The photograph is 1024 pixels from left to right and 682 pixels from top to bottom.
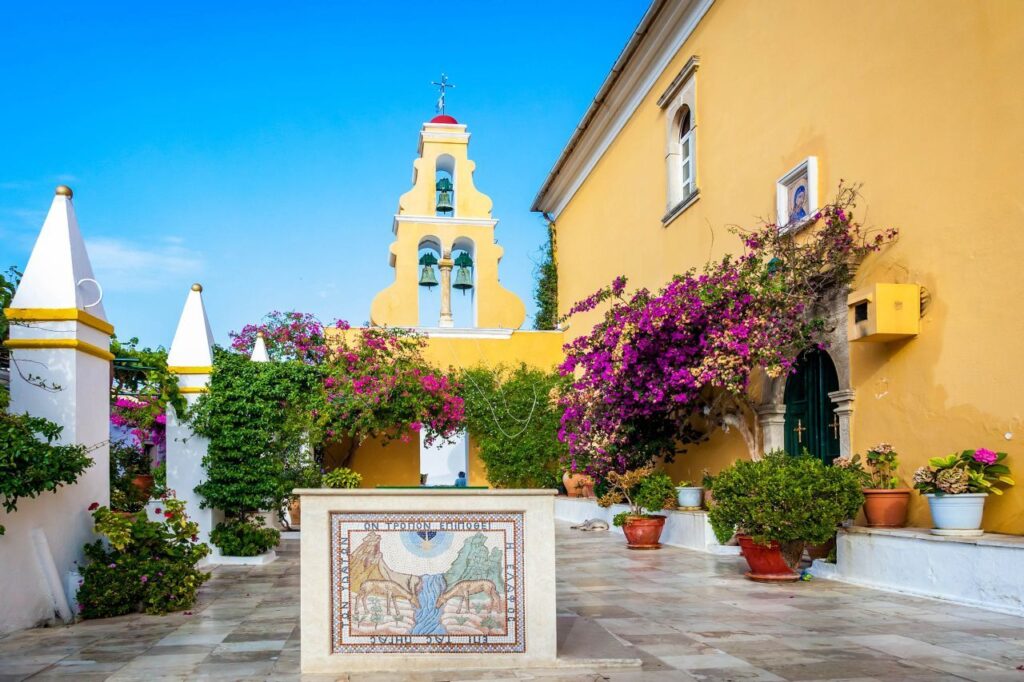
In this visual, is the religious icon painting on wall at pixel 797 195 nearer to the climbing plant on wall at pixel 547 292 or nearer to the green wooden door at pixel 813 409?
the green wooden door at pixel 813 409

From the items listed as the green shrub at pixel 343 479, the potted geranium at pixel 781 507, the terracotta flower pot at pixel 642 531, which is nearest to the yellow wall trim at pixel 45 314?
the potted geranium at pixel 781 507

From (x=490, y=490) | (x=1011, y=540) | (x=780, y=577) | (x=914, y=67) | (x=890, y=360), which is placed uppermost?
(x=914, y=67)

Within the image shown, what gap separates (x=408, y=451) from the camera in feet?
61.3

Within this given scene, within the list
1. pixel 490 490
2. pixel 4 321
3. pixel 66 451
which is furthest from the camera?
pixel 4 321

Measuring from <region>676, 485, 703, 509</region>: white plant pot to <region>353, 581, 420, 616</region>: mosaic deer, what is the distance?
7.93 metres

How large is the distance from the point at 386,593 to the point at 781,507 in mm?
4319

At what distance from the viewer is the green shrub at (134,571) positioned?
22.9 feet

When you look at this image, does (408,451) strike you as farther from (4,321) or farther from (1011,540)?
(1011,540)

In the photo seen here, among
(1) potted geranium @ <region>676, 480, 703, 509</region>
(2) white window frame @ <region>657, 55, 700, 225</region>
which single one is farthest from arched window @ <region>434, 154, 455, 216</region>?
(1) potted geranium @ <region>676, 480, 703, 509</region>

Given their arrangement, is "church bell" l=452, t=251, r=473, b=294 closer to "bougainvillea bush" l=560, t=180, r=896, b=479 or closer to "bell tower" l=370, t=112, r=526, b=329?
"bell tower" l=370, t=112, r=526, b=329

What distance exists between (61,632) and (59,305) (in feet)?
7.92

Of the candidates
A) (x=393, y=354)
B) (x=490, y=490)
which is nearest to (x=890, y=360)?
(x=490, y=490)

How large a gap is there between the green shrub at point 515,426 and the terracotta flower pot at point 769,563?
412 inches

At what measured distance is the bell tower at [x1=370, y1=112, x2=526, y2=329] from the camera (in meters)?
19.4
